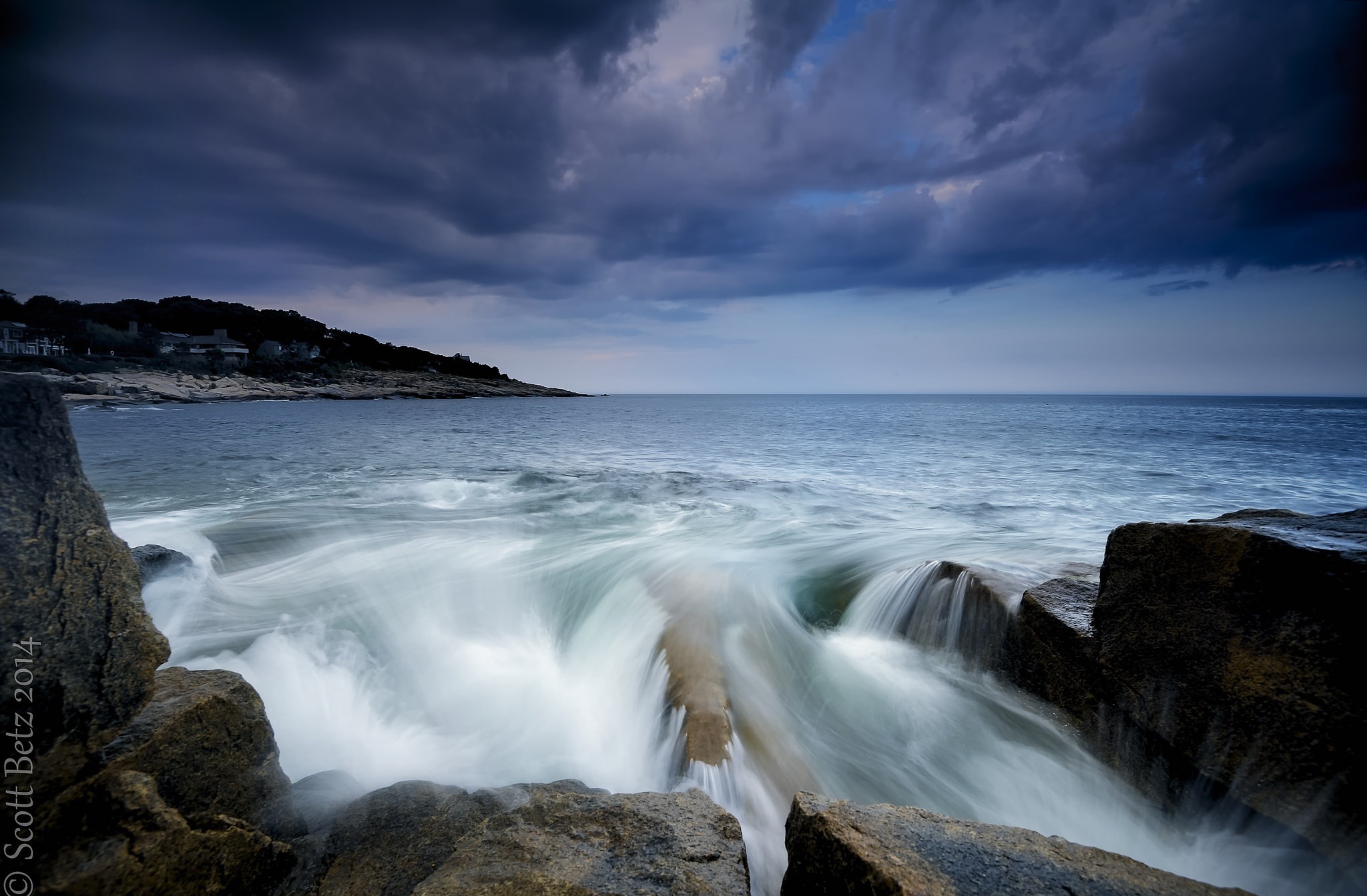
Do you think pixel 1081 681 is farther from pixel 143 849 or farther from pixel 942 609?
pixel 143 849

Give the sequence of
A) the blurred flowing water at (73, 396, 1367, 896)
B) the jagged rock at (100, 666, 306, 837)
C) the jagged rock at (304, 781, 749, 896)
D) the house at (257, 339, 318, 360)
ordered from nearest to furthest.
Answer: the jagged rock at (304, 781, 749, 896), the jagged rock at (100, 666, 306, 837), the blurred flowing water at (73, 396, 1367, 896), the house at (257, 339, 318, 360)

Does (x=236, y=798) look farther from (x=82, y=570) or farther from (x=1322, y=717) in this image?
(x=1322, y=717)

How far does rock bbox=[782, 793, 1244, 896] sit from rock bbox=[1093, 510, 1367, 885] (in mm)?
1231

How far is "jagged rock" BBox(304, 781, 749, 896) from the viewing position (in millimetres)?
2143

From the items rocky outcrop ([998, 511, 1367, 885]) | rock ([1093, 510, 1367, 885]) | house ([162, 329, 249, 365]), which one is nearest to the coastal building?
house ([162, 329, 249, 365])

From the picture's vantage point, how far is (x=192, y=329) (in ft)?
322

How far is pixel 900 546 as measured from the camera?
8.90 m

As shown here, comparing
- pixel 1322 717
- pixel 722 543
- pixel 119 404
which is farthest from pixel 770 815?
pixel 119 404

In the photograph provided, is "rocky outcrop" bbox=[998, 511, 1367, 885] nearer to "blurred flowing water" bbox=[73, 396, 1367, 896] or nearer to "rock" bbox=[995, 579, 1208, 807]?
"rock" bbox=[995, 579, 1208, 807]

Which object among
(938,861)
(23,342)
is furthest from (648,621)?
(23,342)

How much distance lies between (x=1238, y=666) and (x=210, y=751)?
17.1 feet

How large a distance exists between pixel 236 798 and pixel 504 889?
1.50m

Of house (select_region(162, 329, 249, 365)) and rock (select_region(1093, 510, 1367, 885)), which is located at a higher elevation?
house (select_region(162, 329, 249, 365))

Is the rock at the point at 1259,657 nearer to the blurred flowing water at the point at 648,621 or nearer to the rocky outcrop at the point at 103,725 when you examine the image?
the blurred flowing water at the point at 648,621
